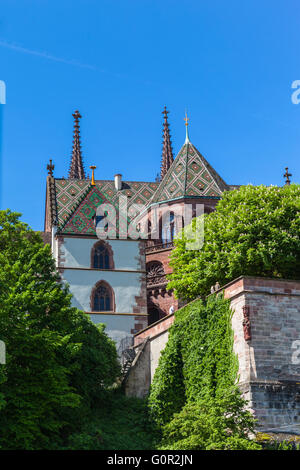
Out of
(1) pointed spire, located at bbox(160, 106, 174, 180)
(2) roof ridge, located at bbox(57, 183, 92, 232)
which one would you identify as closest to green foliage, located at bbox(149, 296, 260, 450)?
(2) roof ridge, located at bbox(57, 183, 92, 232)

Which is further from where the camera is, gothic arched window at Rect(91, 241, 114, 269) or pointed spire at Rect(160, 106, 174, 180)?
pointed spire at Rect(160, 106, 174, 180)

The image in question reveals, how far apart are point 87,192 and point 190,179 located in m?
8.03

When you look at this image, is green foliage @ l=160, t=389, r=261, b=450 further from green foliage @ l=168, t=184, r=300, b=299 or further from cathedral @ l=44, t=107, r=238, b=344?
cathedral @ l=44, t=107, r=238, b=344

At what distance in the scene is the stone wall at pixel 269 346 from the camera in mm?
29672

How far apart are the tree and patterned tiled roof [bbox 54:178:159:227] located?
12.8 metres

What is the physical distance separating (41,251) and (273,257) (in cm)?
970

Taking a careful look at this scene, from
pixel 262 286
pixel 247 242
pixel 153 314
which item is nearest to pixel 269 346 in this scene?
pixel 262 286

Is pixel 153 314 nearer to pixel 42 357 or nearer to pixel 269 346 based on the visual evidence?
pixel 269 346

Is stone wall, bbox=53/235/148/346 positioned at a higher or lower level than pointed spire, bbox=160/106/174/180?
lower

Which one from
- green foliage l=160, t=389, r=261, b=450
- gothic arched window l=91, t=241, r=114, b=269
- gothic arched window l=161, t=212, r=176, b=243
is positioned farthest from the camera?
gothic arched window l=161, t=212, r=176, b=243

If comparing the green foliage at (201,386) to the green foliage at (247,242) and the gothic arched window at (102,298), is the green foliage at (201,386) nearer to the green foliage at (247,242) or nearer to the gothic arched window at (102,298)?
the green foliage at (247,242)

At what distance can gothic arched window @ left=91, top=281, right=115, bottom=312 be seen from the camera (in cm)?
4594

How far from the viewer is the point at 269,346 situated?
101 feet
